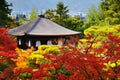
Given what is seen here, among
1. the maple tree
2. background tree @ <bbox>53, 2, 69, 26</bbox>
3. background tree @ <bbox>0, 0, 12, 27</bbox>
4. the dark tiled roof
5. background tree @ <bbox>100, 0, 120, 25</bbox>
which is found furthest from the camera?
background tree @ <bbox>53, 2, 69, 26</bbox>

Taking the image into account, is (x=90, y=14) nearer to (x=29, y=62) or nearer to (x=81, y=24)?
(x=81, y=24)

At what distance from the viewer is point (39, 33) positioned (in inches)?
1033

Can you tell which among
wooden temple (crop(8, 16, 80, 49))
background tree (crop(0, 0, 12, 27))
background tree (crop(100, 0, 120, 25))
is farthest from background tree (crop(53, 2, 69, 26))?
wooden temple (crop(8, 16, 80, 49))

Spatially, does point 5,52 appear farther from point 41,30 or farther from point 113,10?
point 113,10

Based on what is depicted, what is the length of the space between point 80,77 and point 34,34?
15493mm

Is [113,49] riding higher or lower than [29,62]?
higher

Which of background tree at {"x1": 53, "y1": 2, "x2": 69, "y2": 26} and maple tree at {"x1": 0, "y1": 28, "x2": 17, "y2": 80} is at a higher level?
background tree at {"x1": 53, "y1": 2, "x2": 69, "y2": 26}

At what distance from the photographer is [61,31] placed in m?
27.5

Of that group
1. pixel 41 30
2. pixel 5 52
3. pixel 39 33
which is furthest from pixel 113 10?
pixel 5 52

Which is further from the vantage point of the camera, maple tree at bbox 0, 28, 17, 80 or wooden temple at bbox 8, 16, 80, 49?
wooden temple at bbox 8, 16, 80, 49

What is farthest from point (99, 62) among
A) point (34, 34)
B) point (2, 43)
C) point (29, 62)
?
point (34, 34)

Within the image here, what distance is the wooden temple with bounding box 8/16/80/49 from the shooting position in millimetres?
26312

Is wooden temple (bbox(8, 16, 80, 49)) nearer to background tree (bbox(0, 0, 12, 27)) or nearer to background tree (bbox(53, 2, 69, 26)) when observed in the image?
background tree (bbox(0, 0, 12, 27))

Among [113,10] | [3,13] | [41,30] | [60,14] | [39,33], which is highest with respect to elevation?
[113,10]
